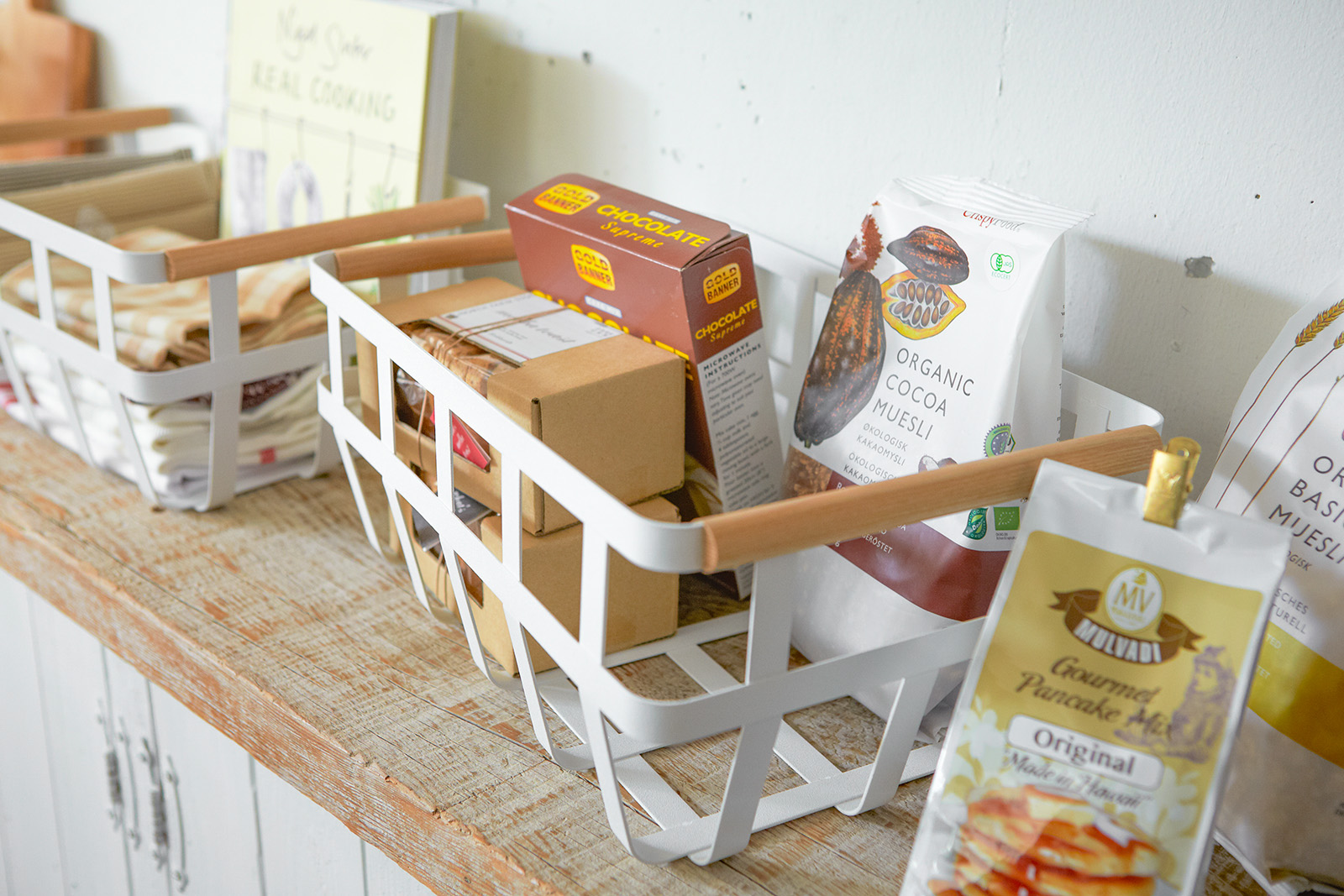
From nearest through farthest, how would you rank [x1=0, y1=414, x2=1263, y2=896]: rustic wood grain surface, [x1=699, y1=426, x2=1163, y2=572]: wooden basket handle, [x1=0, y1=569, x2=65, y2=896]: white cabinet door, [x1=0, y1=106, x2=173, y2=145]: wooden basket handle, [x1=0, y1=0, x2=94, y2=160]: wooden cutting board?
1. [x1=699, y1=426, x2=1163, y2=572]: wooden basket handle
2. [x1=0, y1=414, x2=1263, y2=896]: rustic wood grain surface
3. [x1=0, y1=569, x2=65, y2=896]: white cabinet door
4. [x1=0, y1=106, x2=173, y2=145]: wooden basket handle
5. [x1=0, y1=0, x2=94, y2=160]: wooden cutting board

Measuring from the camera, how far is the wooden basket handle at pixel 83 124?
1.13 metres

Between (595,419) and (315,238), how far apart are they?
13.6 inches

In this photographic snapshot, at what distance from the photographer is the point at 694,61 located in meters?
0.84

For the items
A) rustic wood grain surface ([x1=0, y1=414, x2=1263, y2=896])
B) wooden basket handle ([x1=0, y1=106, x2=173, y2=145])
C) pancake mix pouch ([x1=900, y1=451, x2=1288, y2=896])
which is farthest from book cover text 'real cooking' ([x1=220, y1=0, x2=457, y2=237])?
pancake mix pouch ([x1=900, y1=451, x2=1288, y2=896])

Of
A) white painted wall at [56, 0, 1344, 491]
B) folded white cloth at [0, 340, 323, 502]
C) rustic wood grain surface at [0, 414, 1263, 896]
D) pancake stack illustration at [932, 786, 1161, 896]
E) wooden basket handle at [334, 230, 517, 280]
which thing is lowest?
rustic wood grain surface at [0, 414, 1263, 896]

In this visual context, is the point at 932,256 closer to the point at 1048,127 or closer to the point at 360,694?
the point at 1048,127

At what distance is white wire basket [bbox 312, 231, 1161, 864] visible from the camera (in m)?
0.45

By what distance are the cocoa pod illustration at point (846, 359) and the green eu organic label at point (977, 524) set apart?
0.11 m

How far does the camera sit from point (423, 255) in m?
0.79

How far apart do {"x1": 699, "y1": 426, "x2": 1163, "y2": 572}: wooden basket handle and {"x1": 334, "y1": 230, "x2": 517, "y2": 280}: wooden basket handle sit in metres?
0.40

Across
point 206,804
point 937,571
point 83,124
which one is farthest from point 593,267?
point 83,124

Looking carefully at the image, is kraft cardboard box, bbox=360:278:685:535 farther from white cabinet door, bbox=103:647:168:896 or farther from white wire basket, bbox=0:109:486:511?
white cabinet door, bbox=103:647:168:896

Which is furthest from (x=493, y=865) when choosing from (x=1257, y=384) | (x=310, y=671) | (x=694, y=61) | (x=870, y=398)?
(x=694, y=61)

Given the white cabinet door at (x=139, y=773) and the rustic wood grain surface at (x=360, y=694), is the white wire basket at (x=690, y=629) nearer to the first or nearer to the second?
the rustic wood grain surface at (x=360, y=694)
